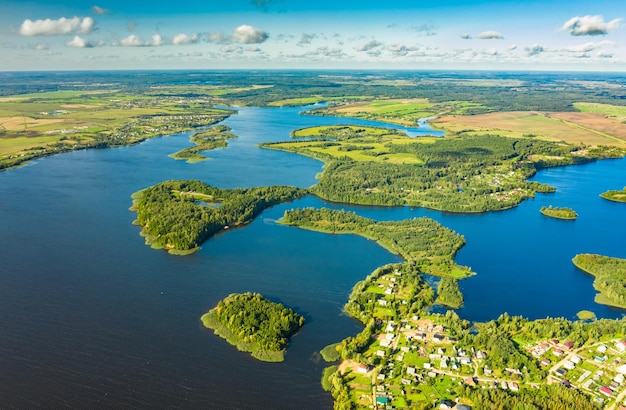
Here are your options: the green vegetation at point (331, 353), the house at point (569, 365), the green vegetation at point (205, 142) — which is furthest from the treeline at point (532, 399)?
the green vegetation at point (205, 142)

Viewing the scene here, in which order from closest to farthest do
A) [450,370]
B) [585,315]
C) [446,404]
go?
[446,404] < [450,370] < [585,315]

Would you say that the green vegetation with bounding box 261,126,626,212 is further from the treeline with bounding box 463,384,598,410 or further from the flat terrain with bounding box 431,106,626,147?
the treeline with bounding box 463,384,598,410

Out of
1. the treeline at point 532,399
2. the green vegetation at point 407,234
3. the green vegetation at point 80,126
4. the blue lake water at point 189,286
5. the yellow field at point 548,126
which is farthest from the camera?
the yellow field at point 548,126

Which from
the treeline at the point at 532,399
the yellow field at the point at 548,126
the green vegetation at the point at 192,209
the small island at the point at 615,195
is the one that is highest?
the green vegetation at the point at 192,209

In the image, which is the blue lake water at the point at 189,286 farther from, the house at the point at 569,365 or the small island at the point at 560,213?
the house at the point at 569,365

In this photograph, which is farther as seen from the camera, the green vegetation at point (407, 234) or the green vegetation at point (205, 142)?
the green vegetation at point (205, 142)

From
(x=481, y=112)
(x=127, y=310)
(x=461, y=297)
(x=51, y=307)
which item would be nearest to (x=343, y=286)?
(x=461, y=297)

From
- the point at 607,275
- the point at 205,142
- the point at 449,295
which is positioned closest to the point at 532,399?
the point at 449,295

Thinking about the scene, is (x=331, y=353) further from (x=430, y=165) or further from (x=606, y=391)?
(x=430, y=165)
